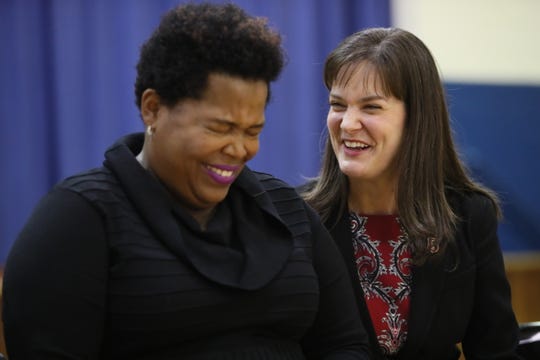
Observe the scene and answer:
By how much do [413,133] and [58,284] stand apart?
1120 mm

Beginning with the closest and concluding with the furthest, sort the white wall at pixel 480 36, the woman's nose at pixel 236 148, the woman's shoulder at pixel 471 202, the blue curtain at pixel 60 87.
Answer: the woman's nose at pixel 236 148 → the woman's shoulder at pixel 471 202 → the blue curtain at pixel 60 87 → the white wall at pixel 480 36

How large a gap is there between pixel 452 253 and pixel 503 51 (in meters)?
2.80

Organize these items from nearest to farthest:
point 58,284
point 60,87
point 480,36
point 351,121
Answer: point 58,284
point 351,121
point 60,87
point 480,36

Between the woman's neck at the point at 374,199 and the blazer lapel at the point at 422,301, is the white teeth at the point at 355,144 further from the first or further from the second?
the blazer lapel at the point at 422,301

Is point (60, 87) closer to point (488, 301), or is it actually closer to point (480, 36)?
point (488, 301)

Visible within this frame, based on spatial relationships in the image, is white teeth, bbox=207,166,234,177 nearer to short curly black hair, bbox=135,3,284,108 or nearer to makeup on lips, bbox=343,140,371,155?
short curly black hair, bbox=135,3,284,108

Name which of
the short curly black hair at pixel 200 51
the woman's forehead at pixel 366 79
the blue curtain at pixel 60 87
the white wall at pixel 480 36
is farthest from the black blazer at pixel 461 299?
the white wall at pixel 480 36

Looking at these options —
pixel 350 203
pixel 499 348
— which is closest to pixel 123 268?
pixel 350 203

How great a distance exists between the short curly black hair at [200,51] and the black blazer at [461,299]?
0.76 meters

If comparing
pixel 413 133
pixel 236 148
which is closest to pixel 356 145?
pixel 413 133

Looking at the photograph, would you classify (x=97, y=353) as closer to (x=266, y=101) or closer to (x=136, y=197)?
(x=136, y=197)

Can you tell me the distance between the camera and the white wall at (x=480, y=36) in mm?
4500

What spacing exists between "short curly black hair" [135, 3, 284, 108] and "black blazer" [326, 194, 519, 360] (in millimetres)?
764

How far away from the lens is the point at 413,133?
222 cm
